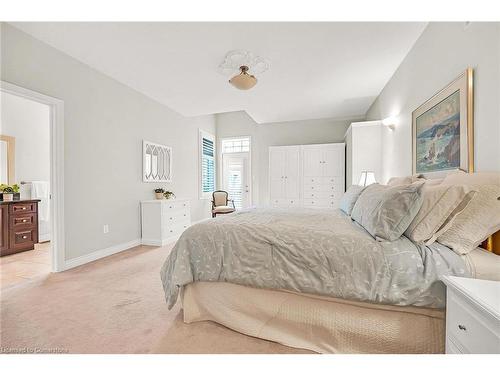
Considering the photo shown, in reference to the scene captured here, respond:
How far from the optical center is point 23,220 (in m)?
3.51

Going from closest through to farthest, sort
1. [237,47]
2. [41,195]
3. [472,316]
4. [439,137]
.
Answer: [472,316] < [439,137] < [237,47] < [41,195]

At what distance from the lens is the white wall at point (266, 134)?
5.62 meters

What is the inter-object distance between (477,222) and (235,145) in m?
5.74

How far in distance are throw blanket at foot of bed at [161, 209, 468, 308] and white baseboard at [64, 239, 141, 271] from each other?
1852 millimetres

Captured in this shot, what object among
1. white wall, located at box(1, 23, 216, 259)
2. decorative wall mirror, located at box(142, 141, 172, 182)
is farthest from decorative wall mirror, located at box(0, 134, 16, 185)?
decorative wall mirror, located at box(142, 141, 172, 182)

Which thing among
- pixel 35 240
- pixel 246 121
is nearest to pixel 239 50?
pixel 246 121

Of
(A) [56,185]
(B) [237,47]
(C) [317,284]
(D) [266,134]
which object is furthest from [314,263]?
(D) [266,134]

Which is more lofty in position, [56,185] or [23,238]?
[56,185]

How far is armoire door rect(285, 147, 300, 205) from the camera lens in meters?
5.27

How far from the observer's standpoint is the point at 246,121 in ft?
20.8

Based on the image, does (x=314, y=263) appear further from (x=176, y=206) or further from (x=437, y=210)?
(x=176, y=206)

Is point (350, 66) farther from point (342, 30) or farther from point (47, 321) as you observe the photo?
point (47, 321)

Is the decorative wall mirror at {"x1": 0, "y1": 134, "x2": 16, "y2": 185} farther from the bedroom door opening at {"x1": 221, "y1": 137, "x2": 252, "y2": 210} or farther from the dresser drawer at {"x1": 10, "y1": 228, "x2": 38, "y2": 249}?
the bedroom door opening at {"x1": 221, "y1": 137, "x2": 252, "y2": 210}
